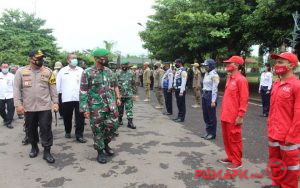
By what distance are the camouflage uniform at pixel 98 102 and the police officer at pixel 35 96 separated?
0.72m

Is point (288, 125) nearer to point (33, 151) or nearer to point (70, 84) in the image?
point (33, 151)

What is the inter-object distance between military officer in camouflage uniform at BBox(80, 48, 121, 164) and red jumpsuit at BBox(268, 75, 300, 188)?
106 inches

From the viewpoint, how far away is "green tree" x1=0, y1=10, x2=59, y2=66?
90.8 ft

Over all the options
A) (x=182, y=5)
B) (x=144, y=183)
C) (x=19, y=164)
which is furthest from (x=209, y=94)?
(x=182, y=5)

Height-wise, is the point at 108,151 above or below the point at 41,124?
below

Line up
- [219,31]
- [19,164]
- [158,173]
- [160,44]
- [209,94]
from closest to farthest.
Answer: [158,173] < [19,164] < [209,94] < [219,31] < [160,44]

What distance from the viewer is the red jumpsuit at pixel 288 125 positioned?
3.44 m

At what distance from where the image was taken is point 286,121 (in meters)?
3.58

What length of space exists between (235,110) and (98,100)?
2346 mm

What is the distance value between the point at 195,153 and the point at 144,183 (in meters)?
1.78

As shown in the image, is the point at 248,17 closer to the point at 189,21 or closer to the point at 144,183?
the point at 189,21

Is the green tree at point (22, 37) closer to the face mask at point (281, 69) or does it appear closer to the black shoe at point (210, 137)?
the black shoe at point (210, 137)

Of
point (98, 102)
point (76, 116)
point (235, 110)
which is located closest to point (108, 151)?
point (98, 102)

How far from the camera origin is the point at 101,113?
199 inches
